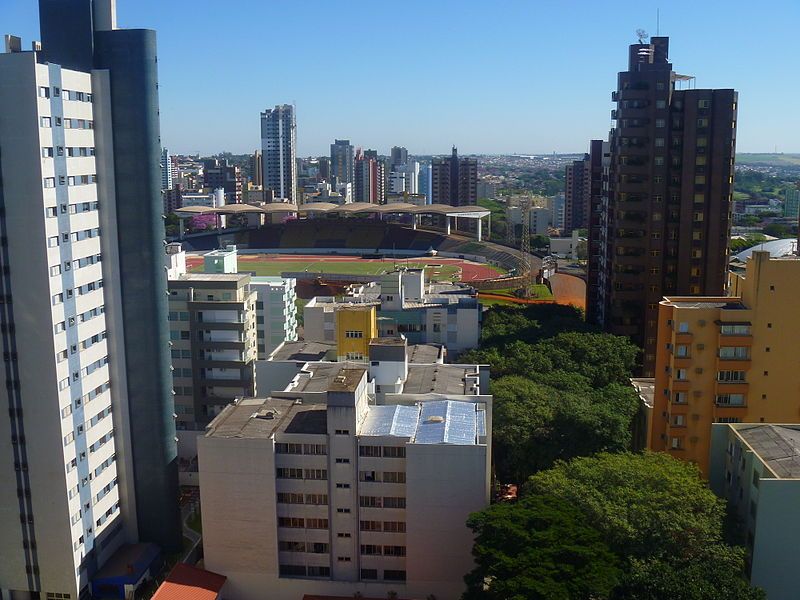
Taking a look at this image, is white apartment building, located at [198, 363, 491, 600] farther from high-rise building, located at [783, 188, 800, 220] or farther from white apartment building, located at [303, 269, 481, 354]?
high-rise building, located at [783, 188, 800, 220]

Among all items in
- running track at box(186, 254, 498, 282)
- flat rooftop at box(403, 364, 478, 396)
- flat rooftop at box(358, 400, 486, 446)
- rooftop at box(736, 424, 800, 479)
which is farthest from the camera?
running track at box(186, 254, 498, 282)

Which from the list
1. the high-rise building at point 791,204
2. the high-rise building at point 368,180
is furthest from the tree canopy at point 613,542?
the high-rise building at point 368,180

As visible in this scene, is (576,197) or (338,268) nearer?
(338,268)

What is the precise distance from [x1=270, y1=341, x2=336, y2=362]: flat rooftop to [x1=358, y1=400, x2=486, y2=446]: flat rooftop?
964 centimetres

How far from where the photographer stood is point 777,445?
931 inches

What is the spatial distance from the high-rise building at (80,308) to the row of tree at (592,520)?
12133 mm

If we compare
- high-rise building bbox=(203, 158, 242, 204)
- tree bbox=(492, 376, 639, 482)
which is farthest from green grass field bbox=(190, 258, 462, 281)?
high-rise building bbox=(203, 158, 242, 204)

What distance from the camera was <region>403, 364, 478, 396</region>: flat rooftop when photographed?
30.2 metres

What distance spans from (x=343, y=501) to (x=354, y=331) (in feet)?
44.7

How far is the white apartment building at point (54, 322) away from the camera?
77.6 feet

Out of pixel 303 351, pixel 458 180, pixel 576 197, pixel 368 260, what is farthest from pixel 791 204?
pixel 303 351

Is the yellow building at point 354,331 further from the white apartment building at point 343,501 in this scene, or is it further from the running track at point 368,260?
the running track at point 368,260

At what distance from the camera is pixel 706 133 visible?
43.5m

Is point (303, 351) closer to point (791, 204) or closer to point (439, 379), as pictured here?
point (439, 379)
